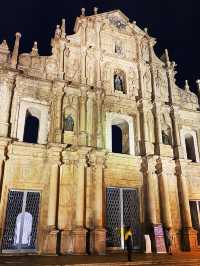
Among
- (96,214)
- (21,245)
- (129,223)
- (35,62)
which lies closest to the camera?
(21,245)

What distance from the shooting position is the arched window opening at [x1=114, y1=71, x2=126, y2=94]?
1768cm

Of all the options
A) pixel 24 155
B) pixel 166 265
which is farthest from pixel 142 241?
pixel 24 155

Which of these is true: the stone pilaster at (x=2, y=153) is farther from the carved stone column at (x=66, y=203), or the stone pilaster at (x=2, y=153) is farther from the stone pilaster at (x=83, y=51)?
the stone pilaster at (x=83, y=51)

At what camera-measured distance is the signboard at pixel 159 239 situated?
1324 cm

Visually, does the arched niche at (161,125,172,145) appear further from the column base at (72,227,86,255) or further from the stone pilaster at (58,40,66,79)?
the column base at (72,227,86,255)

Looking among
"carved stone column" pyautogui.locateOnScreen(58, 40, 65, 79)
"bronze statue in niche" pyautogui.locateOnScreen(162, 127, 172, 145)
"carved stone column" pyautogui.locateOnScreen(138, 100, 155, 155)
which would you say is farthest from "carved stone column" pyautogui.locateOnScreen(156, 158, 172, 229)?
"carved stone column" pyautogui.locateOnScreen(58, 40, 65, 79)

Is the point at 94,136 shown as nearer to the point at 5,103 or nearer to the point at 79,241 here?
the point at 5,103

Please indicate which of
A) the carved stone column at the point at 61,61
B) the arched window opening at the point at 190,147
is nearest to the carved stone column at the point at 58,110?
the carved stone column at the point at 61,61

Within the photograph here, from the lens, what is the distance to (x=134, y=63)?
61.2 feet

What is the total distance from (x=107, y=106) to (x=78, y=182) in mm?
5089

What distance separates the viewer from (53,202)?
12.9 m

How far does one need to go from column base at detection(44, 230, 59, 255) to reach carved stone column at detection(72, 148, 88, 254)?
0.81 metres

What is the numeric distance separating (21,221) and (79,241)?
2.78 meters

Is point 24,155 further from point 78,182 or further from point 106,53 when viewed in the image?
point 106,53
